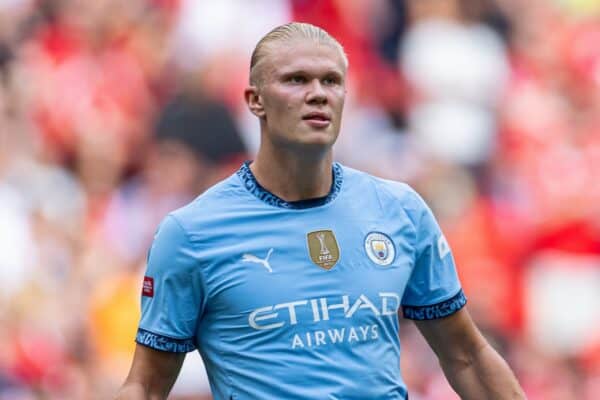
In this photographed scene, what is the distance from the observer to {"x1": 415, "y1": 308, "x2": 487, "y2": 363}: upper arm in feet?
15.9

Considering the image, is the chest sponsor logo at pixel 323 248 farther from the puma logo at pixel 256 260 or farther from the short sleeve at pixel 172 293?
the short sleeve at pixel 172 293

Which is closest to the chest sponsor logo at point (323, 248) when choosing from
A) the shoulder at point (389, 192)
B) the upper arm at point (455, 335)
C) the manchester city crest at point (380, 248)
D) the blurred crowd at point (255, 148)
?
A: the manchester city crest at point (380, 248)

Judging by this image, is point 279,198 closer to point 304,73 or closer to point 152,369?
point 304,73

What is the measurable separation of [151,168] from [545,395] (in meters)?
3.06

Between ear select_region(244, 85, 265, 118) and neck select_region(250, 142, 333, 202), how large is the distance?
12 cm

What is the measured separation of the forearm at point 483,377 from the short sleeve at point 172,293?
0.97 metres

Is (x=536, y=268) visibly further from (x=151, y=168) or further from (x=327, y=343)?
(x=327, y=343)

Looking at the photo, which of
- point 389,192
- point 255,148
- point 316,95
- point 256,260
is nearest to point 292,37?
point 316,95

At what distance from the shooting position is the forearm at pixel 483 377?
4793 millimetres

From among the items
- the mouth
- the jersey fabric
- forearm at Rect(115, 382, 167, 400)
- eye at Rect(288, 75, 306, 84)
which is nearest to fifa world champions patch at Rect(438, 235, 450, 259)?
the jersey fabric

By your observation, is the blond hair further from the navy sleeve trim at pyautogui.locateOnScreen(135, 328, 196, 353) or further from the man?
the navy sleeve trim at pyautogui.locateOnScreen(135, 328, 196, 353)

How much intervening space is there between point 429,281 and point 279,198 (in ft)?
1.97

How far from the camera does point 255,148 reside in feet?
31.4

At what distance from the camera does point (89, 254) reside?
30.2 feet
